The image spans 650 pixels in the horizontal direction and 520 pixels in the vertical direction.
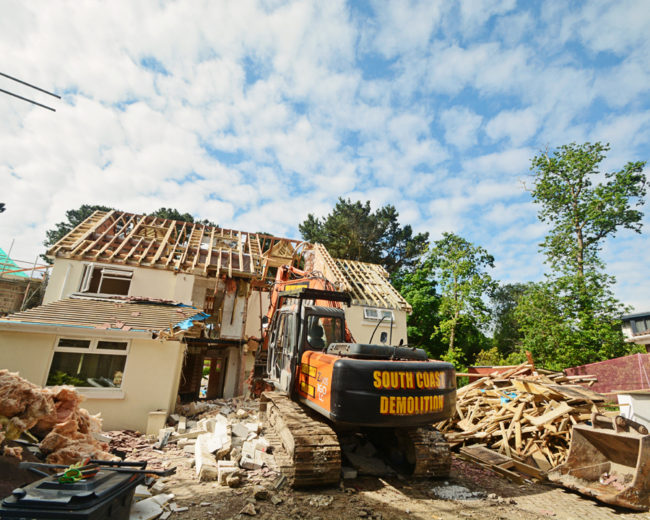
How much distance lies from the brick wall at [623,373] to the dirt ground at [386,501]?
680cm

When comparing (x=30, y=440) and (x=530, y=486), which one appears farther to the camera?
(x=530, y=486)

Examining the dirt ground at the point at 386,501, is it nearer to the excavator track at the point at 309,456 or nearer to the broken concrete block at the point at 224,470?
the broken concrete block at the point at 224,470

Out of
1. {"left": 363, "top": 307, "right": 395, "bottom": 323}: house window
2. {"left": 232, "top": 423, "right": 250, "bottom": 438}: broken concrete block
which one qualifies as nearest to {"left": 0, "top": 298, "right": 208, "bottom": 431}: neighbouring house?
{"left": 232, "top": 423, "right": 250, "bottom": 438}: broken concrete block

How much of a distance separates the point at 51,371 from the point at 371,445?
29.8ft

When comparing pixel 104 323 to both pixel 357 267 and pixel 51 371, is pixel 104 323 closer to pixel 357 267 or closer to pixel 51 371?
pixel 51 371

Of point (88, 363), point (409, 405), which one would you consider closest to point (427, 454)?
point (409, 405)

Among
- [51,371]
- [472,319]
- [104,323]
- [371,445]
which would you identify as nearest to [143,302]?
[104,323]

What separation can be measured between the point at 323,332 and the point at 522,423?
598cm

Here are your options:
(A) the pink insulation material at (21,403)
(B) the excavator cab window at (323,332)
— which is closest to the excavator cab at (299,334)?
(B) the excavator cab window at (323,332)

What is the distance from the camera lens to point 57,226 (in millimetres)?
48219

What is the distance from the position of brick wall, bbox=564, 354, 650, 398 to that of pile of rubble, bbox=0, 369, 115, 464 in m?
13.6

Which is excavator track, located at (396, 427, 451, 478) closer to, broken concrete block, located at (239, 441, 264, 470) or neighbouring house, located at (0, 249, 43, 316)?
broken concrete block, located at (239, 441, 264, 470)

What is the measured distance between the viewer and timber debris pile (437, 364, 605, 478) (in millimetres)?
7664

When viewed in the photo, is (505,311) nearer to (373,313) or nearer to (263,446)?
(373,313)
